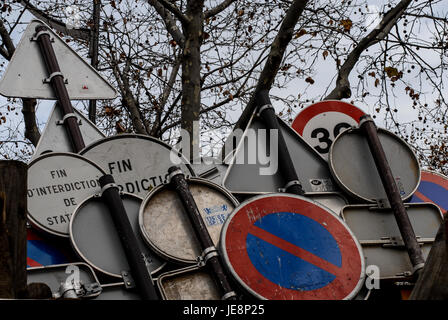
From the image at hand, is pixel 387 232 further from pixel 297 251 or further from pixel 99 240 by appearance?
pixel 99 240

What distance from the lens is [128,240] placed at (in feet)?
12.3

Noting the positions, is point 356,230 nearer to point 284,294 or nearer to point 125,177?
point 284,294

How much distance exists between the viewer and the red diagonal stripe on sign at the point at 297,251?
348 centimetres

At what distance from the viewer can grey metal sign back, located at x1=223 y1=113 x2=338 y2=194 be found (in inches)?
166

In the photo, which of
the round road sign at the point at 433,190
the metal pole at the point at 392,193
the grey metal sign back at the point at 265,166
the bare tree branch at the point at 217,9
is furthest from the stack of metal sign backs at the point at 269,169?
the bare tree branch at the point at 217,9

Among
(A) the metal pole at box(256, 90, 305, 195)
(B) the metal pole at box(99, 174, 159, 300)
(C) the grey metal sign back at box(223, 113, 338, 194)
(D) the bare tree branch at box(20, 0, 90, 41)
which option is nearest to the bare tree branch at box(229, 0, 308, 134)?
(A) the metal pole at box(256, 90, 305, 195)

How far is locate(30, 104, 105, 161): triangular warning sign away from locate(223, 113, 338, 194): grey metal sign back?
4.24 feet

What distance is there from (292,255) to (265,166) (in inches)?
37.4

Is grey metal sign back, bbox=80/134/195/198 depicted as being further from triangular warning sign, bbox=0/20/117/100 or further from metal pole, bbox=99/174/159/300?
triangular warning sign, bbox=0/20/117/100

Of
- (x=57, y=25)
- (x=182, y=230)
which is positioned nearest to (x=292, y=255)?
(x=182, y=230)

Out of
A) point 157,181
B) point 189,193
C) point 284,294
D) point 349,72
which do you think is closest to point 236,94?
point 349,72

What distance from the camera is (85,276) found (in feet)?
11.9

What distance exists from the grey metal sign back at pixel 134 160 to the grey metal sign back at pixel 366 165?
1.07 metres

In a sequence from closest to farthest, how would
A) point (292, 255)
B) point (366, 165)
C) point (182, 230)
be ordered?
point (292, 255) < point (182, 230) < point (366, 165)
